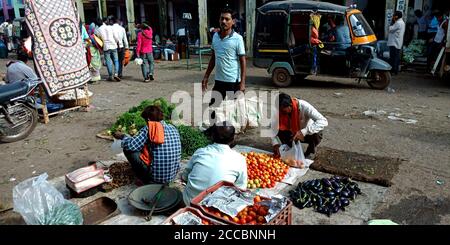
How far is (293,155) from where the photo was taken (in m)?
4.95

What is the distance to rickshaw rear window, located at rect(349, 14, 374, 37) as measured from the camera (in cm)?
931

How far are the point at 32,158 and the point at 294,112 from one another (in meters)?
4.14

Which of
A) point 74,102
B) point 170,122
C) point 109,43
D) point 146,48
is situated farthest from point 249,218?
point 109,43

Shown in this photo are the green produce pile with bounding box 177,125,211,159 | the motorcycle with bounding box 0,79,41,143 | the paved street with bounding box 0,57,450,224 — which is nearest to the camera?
the paved street with bounding box 0,57,450,224

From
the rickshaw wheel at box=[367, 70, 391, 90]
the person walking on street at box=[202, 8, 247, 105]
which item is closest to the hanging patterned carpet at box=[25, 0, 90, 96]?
the person walking on street at box=[202, 8, 247, 105]

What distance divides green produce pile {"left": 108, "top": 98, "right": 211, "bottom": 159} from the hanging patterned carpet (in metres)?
1.50

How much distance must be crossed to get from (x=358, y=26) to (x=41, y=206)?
8502 millimetres

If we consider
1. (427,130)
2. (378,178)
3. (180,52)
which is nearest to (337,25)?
(427,130)

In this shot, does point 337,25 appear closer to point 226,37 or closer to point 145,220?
point 226,37

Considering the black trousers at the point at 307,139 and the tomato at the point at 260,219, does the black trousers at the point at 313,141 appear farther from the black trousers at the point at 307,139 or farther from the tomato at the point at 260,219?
the tomato at the point at 260,219

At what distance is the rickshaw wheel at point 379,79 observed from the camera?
9.48 meters

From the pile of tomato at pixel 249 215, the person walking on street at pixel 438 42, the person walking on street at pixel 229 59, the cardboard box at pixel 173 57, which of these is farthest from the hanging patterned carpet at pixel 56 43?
the person walking on street at pixel 438 42

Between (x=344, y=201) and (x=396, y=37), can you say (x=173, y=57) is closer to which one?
(x=396, y=37)

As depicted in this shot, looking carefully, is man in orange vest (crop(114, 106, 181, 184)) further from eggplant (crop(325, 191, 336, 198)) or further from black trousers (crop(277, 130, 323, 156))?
eggplant (crop(325, 191, 336, 198))
